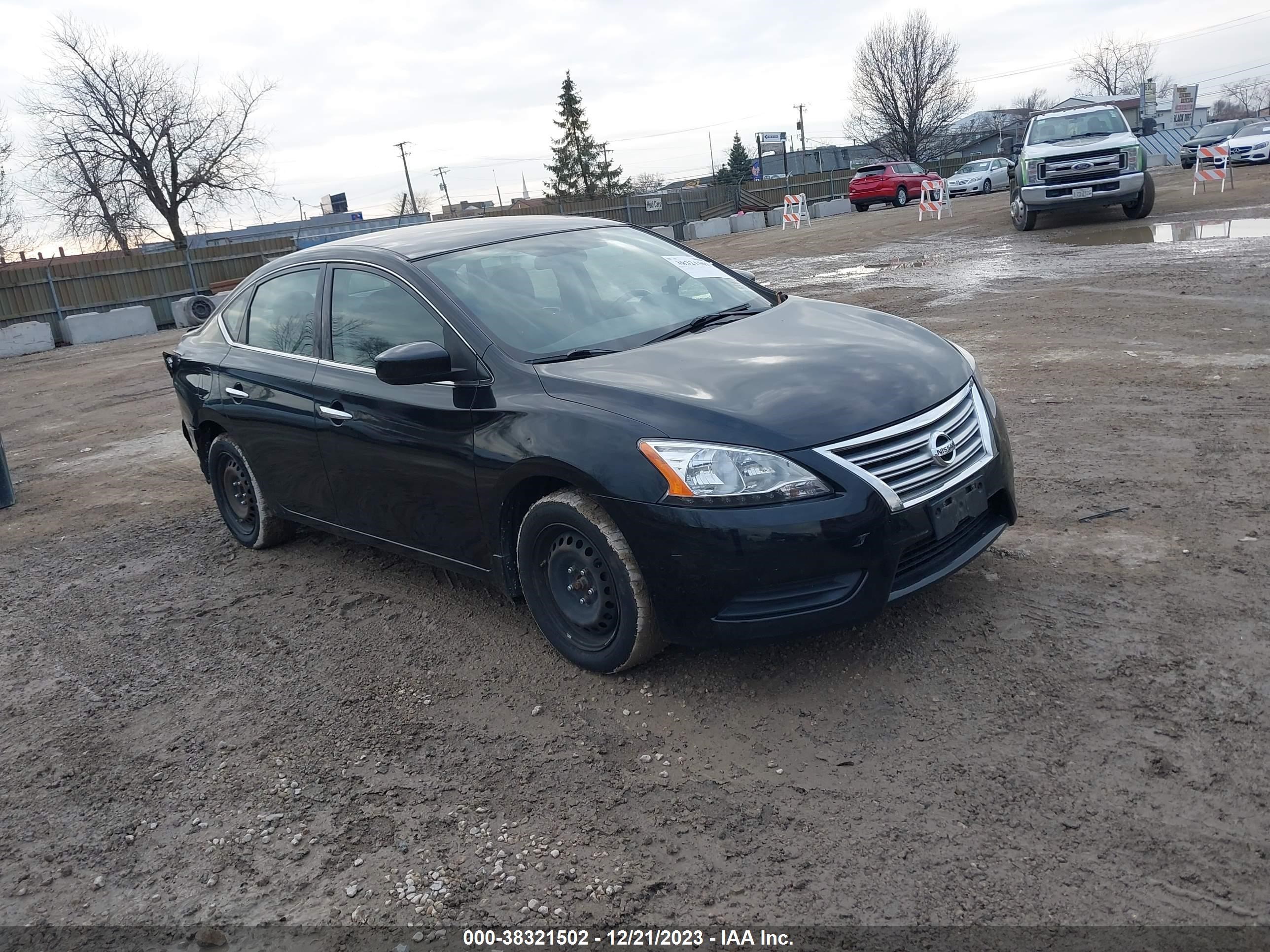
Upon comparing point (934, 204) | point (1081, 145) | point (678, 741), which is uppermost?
point (1081, 145)

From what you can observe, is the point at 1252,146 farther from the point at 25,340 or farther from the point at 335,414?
the point at 25,340

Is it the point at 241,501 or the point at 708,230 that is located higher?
the point at 708,230

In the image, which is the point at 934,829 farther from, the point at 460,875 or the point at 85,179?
the point at 85,179

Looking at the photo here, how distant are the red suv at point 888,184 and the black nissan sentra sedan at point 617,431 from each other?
3541 centimetres

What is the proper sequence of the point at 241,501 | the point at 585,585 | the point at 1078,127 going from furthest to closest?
the point at 1078,127 < the point at 241,501 < the point at 585,585

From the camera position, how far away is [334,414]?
4.60m

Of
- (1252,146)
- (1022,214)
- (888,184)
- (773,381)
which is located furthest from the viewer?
(888,184)

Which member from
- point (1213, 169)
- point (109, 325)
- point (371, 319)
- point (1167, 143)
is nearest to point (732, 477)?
Answer: point (371, 319)

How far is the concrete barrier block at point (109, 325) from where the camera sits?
25.5 m

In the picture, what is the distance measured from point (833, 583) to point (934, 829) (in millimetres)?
860

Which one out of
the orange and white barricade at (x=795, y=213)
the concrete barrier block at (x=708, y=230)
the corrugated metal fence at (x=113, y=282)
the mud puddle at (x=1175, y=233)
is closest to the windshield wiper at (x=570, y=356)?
the mud puddle at (x=1175, y=233)

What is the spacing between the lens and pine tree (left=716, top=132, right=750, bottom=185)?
76188 mm

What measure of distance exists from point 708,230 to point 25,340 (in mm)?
22194

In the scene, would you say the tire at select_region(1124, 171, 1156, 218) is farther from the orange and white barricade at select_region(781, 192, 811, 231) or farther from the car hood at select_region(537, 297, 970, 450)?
the car hood at select_region(537, 297, 970, 450)
